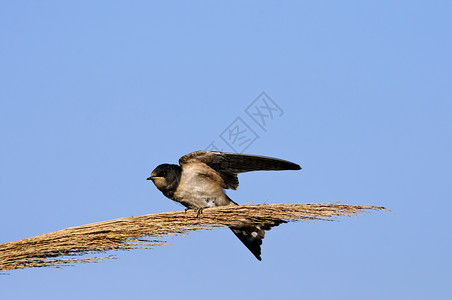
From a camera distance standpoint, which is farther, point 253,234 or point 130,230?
point 253,234

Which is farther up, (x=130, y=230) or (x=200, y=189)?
(x=200, y=189)

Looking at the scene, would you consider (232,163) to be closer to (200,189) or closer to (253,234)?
(200,189)

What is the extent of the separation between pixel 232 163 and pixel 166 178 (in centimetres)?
79

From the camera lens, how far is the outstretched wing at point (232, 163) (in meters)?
5.28

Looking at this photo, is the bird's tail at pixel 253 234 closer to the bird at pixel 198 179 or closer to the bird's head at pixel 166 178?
the bird at pixel 198 179

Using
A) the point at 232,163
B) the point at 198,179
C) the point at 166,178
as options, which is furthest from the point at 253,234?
the point at 166,178

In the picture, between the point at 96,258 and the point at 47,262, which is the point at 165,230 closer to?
the point at 96,258

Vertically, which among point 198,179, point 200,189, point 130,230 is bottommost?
point 130,230

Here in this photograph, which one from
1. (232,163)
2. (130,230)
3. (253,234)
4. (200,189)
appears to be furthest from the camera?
(200,189)

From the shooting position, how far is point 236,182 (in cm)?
637

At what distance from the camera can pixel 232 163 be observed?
238 inches

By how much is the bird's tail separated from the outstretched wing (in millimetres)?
Answer: 584

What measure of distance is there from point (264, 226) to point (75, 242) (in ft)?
5.28

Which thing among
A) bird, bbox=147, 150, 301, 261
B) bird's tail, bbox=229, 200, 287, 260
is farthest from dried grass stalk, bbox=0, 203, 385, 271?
bird, bbox=147, 150, 301, 261
